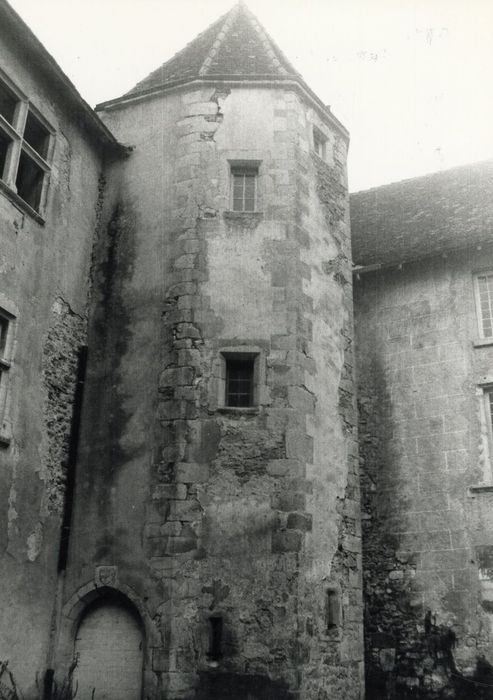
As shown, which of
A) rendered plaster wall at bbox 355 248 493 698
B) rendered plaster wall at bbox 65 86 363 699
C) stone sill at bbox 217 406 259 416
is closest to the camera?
rendered plaster wall at bbox 65 86 363 699

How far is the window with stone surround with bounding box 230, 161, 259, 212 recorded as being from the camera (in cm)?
1233

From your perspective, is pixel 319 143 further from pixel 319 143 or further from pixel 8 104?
pixel 8 104

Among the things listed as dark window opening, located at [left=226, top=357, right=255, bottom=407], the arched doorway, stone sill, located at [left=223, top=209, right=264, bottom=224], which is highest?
stone sill, located at [left=223, top=209, right=264, bottom=224]

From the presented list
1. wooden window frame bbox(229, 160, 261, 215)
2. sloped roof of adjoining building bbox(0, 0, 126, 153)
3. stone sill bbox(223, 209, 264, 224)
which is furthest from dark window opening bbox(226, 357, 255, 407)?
sloped roof of adjoining building bbox(0, 0, 126, 153)

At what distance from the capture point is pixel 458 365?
13.5m

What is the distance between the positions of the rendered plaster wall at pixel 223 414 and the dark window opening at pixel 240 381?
0.25 m

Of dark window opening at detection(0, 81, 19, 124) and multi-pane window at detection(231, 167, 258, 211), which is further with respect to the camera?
multi-pane window at detection(231, 167, 258, 211)

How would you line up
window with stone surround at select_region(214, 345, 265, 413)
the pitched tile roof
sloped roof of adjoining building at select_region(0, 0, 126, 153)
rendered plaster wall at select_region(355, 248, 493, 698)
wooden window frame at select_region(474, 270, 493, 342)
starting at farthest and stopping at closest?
wooden window frame at select_region(474, 270, 493, 342) → the pitched tile roof → rendered plaster wall at select_region(355, 248, 493, 698) → window with stone surround at select_region(214, 345, 265, 413) → sloped roof of adjoining building at select_region(0, 0, 126, 153)

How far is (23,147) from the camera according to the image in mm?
11195

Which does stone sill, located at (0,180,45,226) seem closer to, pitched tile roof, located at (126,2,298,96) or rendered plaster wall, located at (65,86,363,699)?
rendered plaster wall, located at (65,86,363,699)

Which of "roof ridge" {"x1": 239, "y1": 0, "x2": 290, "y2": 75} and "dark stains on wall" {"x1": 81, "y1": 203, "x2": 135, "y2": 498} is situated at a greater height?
"roof ridge" {"x1": 239, "y1": 0, "x2": 290, "y2": 75}

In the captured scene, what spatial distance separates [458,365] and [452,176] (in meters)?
5.62

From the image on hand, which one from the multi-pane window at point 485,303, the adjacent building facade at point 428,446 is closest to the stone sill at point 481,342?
the adjacent building facade at point 428,446

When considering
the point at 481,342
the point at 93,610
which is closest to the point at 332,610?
the point at 93,610
